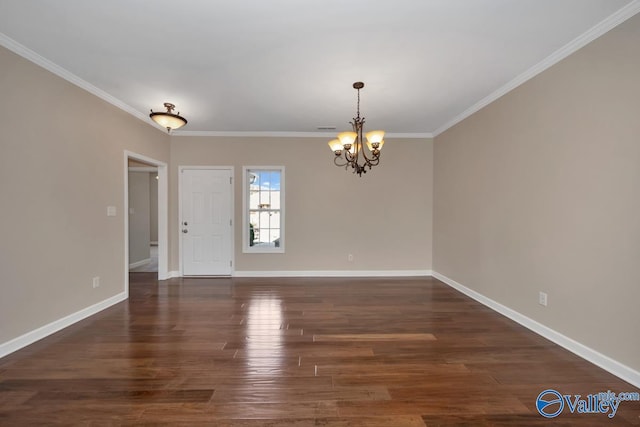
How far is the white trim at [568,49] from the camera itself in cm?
193

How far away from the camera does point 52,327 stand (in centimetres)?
268

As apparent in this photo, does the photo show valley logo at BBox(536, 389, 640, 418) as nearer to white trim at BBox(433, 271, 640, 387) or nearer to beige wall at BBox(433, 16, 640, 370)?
white trim at BBox(433, 271, 640, 387)

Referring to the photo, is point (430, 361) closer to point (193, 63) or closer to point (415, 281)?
point (415, 281)

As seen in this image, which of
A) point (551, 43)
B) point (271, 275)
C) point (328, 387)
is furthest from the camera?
point (271, 275)

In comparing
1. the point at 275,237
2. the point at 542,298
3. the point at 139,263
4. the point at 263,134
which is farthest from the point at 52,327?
the point at 542,298

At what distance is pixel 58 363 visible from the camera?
2.16 m

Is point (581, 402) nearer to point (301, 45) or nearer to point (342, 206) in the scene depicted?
point (301, 45)

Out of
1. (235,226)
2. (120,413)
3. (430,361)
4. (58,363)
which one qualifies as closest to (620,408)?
(430,361)

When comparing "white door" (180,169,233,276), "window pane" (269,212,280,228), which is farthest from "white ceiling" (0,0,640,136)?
"window pane" (269,212,280,228)

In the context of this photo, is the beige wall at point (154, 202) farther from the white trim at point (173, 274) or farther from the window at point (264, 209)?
the window at point (264, 209)

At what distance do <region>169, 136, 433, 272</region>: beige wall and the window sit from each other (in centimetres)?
17

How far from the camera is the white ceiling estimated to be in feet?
6.30

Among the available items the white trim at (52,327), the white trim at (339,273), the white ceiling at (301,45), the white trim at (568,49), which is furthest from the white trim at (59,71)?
the white trim at (568,49)

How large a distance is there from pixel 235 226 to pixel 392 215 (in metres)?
2.97
